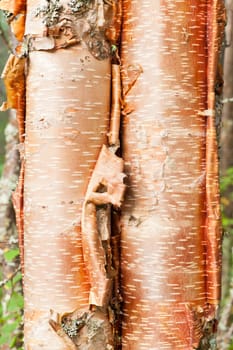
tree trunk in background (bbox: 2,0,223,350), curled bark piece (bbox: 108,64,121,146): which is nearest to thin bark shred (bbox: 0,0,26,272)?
tree trunk in background (bbox: 2,0,223,350)

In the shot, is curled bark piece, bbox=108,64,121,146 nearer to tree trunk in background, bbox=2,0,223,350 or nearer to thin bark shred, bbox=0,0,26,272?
tree trunk in background, bbox=2,0,223,350

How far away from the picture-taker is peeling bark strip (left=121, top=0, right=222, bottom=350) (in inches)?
Result: 71.0

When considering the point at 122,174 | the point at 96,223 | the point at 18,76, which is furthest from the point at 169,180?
the point at 18,76

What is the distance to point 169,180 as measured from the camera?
1821mm

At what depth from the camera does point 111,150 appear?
1.83 meters

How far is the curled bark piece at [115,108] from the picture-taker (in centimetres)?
184

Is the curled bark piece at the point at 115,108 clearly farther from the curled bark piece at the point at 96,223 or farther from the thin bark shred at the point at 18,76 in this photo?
the thin bark shred at the point at 18,76

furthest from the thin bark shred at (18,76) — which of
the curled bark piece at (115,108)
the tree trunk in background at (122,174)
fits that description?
the curled bark piece at (115,108)

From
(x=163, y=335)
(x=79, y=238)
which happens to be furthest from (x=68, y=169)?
(x=163, y=335)

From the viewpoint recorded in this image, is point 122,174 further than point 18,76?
No

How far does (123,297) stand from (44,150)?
1.70 ft

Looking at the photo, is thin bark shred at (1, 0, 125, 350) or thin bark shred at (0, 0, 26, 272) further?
thin bark shred at (0, 0, 26, 272)

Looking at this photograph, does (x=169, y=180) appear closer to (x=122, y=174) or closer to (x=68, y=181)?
(x=122, y=174)

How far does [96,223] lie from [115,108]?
377 millimetres
